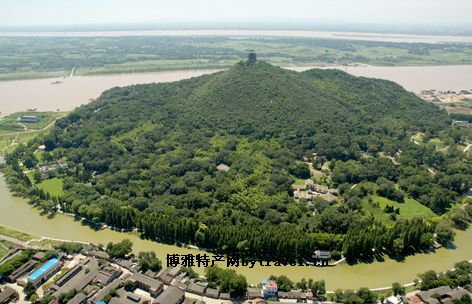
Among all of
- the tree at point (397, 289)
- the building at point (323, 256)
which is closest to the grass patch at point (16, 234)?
the building at point (323, 256)

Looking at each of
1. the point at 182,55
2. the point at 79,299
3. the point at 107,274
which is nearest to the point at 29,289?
the point at 79,299

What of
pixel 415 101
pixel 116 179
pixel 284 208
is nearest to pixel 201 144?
pixel 116 179

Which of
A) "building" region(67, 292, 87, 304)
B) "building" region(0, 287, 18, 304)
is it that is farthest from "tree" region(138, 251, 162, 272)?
"building" region(0, 287, 18, 304)

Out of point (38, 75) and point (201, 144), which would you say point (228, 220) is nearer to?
point (201, 144)

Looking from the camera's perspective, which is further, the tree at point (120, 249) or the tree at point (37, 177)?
the tree at point (37, 177)

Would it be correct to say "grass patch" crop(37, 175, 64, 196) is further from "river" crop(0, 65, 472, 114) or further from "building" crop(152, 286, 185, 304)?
"river" crop(0, 65, 472, 114)

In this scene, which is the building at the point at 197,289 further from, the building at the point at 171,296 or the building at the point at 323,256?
the building at the point at 323,256

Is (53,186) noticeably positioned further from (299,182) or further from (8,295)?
(299,182)
